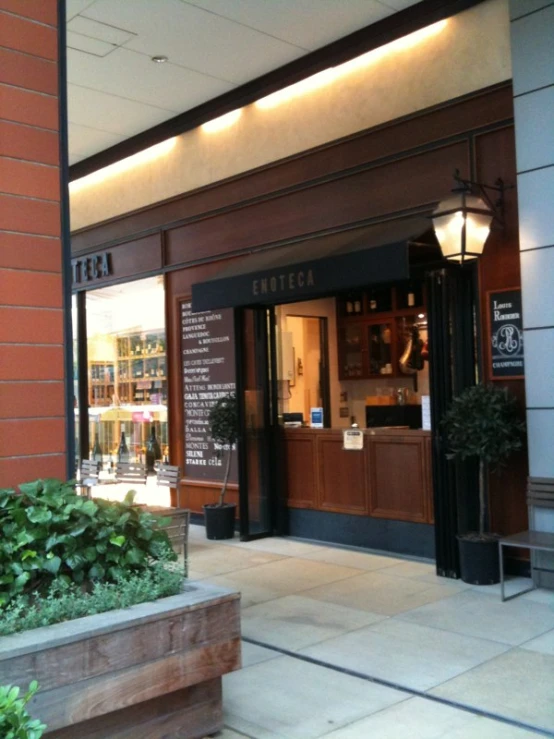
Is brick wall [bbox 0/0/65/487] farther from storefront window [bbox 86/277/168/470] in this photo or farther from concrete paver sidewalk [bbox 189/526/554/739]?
storefront window [bbox 86/277/168/470]

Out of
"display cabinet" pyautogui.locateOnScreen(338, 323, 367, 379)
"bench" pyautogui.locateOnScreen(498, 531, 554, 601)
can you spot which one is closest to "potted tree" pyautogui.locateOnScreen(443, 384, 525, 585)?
"bench" pyautogui.locateOnScreen(498, 531, 554, 601)

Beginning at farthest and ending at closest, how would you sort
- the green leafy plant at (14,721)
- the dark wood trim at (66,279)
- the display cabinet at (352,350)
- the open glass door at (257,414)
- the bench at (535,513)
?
1. the display cabinet at (352,350)
2. the open glass door at (257,414)
3. the bench at (535,513)
4. the dark wood trim at (66,279)
5. the green leafy plant at (14,721)

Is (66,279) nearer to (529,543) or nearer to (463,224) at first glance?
(463,224)

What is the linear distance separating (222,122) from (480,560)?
5.84m

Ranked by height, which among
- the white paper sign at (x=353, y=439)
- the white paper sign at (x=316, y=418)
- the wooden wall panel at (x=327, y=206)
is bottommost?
the white paper sign at (x=353, y=439)

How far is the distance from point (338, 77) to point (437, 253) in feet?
7.53

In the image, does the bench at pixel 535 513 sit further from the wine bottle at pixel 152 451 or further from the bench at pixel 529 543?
the wine bottle at pixel 152 451

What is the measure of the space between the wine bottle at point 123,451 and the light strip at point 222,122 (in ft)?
15.3

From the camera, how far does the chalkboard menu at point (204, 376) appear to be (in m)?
9.44

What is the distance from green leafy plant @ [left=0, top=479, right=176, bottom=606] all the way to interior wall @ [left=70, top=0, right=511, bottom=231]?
5.01 m

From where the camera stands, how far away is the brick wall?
4051 millimetres

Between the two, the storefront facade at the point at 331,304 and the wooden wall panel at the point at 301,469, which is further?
the wooden wall panel at the point at 301,469

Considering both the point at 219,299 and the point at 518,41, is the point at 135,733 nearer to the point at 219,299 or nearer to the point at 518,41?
the point at 219,299

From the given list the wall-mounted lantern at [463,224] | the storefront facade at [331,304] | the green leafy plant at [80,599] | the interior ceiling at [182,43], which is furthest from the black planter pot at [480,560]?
the interior ceiling at [182,43]
